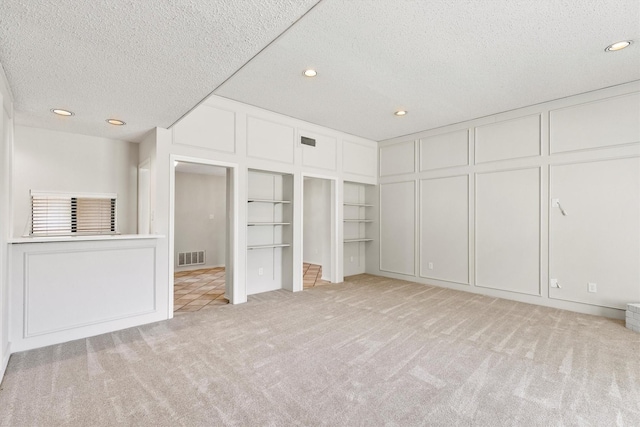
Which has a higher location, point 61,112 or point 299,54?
point 299,54

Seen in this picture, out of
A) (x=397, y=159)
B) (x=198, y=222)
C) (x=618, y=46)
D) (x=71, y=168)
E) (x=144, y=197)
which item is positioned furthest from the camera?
(x=198, y=222)

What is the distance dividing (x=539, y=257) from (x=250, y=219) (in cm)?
450

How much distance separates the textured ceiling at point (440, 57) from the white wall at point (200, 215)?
12.9ft

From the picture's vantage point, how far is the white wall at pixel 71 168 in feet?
11.5

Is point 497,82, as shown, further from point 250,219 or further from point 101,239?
point 101,239

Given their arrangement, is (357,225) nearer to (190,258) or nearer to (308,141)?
(308,141)

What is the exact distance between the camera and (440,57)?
3.02m

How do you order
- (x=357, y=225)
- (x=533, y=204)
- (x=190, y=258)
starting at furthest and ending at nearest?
(x=190, y=258)
(x=357, y=225)
(x=533, y=204)

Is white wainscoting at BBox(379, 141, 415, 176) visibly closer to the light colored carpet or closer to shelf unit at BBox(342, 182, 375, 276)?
shelf unit at BBox(342, 182, 375, 276)

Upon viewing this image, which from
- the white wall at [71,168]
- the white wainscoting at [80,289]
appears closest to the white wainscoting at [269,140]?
the white wall at [71,168]

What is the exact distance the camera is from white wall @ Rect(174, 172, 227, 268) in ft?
23.5

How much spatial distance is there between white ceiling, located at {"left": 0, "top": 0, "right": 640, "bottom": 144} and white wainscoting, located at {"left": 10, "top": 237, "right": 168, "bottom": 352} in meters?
1.50

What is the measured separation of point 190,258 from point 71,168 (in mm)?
3856

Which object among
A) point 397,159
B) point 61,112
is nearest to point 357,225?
point 397,159
